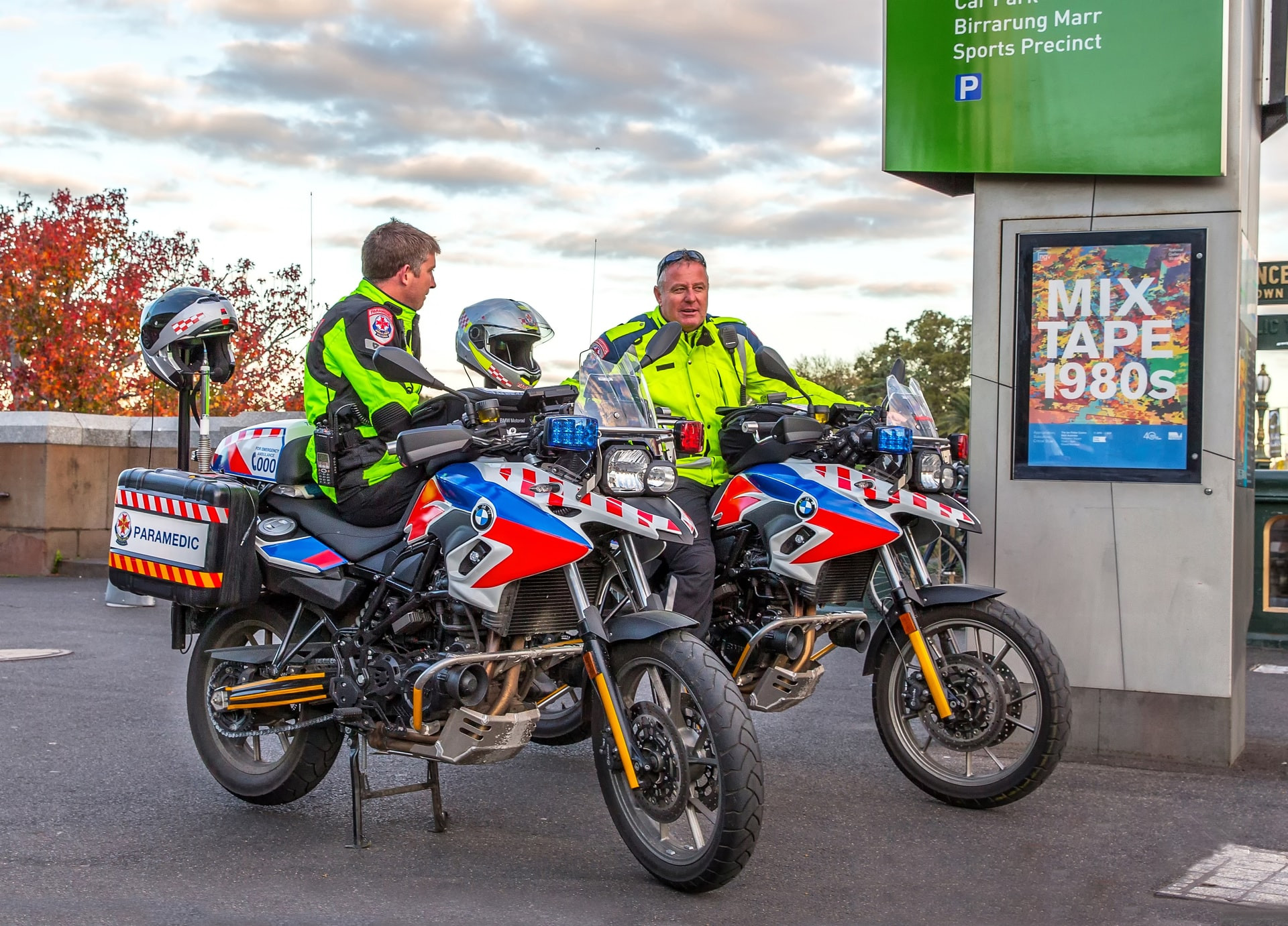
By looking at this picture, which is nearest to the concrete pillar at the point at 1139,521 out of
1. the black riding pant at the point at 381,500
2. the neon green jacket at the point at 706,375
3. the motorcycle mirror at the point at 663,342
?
the neon green jacket at the point at 706,375

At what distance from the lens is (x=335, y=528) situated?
529 cm

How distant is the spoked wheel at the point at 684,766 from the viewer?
4.18 meters

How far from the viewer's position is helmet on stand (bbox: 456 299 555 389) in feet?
25.6

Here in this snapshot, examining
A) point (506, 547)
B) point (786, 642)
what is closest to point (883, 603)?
point (786, 642)

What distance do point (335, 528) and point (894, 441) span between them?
7.21 feet

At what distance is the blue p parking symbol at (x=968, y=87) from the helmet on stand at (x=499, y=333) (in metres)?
2.46

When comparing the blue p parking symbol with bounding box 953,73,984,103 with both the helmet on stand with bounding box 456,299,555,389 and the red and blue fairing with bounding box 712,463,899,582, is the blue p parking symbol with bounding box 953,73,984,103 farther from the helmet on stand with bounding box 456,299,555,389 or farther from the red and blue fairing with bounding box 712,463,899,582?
the helmet on stand with bounding box 456,299,555,389

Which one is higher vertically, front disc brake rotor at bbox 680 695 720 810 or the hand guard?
the hand guard

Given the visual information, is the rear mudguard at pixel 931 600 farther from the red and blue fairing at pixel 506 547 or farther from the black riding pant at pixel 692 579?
the red and blue fairing at pixel 506 547

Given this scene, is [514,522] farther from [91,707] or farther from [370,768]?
[91,707]

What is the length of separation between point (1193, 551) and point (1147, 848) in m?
1.80

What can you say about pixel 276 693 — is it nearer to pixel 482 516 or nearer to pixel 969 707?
pixel 482 516

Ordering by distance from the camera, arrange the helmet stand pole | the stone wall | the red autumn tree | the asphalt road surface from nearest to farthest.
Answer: the asphalt road surface → the helmet stand pole → the stone wall → the red autumn tree

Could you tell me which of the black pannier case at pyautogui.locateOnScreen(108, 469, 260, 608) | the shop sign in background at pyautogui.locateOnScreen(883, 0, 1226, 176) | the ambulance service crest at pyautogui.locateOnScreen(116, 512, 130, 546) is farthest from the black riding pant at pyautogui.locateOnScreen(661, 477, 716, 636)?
the shop sign in background at pyautogui.locateOnScreen(883, 0, 1226, 176)
